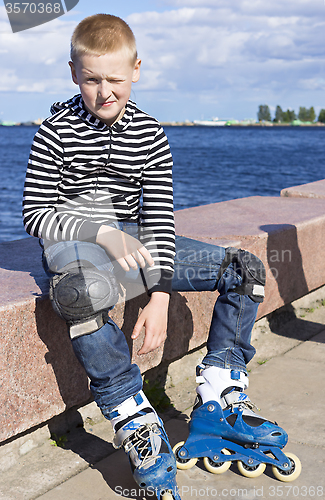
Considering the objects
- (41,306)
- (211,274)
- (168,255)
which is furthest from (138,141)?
(41,306)

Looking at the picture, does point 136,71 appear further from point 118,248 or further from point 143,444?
point 143,444

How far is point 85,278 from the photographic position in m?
1.78

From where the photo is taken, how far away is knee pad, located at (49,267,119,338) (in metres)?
1.75

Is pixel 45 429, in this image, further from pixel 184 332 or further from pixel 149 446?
pixel 184 332

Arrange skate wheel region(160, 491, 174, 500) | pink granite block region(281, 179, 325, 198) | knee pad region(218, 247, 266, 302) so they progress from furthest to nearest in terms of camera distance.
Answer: pink granite block region(281, 179, 325, 198) < knee pad region(218, 247, 266, 302) < skate wheel region(160, 491, 174, 500)

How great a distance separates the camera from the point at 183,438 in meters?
2.23

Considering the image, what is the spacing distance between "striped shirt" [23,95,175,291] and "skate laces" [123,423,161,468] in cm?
53

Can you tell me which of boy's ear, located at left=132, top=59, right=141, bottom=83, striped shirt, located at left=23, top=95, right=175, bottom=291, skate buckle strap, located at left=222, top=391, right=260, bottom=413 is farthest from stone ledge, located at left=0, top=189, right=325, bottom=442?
boy's ear, located at left=132, top=59, right=141, bottom=83

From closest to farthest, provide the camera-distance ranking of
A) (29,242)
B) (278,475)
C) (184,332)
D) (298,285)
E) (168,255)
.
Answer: (278,475)
(168,255)
(184,332)
(29,242)
(298,285)

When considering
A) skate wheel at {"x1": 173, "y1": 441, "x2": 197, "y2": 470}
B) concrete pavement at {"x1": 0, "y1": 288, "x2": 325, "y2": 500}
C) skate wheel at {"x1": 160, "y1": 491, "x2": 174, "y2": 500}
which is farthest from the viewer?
skate wheel at {"x1": 173, "y1": 441, "x2": 197, "y2": 470}

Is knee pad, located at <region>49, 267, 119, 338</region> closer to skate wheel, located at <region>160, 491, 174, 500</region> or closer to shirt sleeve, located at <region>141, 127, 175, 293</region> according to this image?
shirt sleeve, located at <region>141, 127, 175, 293</region>

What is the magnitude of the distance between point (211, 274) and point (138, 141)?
25.4 inches

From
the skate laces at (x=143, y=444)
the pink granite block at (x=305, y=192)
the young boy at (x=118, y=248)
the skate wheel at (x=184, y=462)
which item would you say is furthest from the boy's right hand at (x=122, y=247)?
the pink granite block at (x=305, y=192)

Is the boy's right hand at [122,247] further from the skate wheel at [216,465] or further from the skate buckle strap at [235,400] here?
the skate wheel at [216,465]
